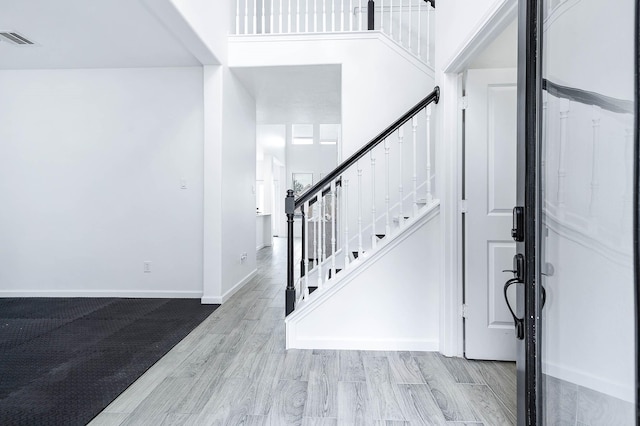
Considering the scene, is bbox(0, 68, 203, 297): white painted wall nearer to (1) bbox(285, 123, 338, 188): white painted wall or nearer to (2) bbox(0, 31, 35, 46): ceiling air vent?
(2) bbox(0, 31, 35, 46): ceiling air vent

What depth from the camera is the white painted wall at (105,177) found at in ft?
12.2

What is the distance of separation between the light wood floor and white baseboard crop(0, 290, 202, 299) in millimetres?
1253

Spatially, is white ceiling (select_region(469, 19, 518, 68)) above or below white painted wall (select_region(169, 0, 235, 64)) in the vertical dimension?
below

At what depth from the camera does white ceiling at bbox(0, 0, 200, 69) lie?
262 cm

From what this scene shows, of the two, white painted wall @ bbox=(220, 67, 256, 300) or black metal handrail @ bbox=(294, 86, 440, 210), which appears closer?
black metal handrail @ bbox=(294, 86, 440, 210)

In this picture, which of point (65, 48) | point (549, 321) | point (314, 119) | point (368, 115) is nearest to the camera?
point (549, 321)

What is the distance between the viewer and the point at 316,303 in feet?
7.83

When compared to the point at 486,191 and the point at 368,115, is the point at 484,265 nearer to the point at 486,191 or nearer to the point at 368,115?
the point at 486,191

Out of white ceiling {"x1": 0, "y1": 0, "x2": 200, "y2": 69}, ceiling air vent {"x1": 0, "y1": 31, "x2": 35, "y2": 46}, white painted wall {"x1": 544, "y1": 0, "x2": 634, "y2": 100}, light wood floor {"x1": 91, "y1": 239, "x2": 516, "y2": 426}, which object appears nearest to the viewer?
white painted wall {"x1": 544, "y1": 0, "x2": 634, "y2": 100}

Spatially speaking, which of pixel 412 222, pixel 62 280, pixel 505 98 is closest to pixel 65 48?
pixel 62 280

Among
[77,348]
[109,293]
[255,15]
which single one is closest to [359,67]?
[255,15]

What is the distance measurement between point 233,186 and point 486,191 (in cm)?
265

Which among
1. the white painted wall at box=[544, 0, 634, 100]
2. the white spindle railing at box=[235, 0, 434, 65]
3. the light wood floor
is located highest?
the white spindle railing at box=[235, 0, 434, 65]

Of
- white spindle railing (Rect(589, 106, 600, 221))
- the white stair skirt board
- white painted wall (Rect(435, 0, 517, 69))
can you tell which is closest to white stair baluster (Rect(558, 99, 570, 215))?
→ white spindle railing (Rect(589, 106, 600, 221))
